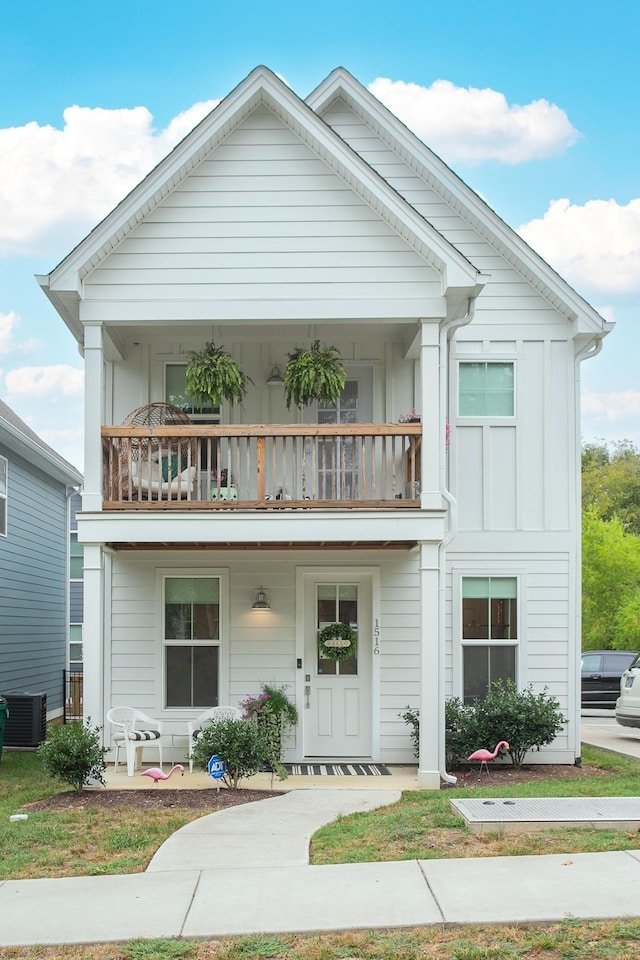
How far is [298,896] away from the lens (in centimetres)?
660

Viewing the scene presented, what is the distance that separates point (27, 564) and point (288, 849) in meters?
12.8

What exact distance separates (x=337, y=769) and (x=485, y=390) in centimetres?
525

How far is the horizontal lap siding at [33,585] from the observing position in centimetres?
1822

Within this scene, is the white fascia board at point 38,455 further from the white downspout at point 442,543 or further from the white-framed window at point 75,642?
the white downspout at point 442,543

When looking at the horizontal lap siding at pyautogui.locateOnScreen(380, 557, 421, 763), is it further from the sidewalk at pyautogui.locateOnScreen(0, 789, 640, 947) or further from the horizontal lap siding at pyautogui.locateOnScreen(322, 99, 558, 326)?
the sidewalk at pyautogui.locateOnScreen(0, 789, 640, 947)

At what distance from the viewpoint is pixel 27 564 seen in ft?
64.4

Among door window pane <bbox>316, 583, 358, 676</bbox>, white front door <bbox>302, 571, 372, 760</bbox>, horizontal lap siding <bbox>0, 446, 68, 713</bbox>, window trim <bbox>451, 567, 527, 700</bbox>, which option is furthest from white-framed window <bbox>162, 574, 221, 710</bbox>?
horizontal lap siding <bbox>0, 446, 68, 713</bbox>

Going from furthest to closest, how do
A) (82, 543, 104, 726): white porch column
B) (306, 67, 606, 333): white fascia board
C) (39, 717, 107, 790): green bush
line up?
(306, 67, 606, 333): white fascia board, (82, 543, 104, 726): white porch column, (39, 717, 107, 790): green bush

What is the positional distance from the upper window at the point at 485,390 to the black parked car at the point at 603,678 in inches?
391

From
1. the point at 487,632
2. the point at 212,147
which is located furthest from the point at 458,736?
the point at 212,147

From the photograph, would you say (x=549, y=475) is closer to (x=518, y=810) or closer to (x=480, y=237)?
(x=480, y=237)

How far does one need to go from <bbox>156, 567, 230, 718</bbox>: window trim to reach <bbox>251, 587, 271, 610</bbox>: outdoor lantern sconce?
1.25ft

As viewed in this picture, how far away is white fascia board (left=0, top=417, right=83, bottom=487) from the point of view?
17.1m

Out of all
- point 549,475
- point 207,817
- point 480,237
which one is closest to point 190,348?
point 480,237
